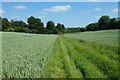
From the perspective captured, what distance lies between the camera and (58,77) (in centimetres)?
1110

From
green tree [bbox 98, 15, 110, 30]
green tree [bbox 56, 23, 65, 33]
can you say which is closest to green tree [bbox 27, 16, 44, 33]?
green tree [bbox 56, 23, 65, 33]

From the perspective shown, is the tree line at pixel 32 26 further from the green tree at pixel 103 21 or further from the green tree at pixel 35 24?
the green tree at pixel 103 21

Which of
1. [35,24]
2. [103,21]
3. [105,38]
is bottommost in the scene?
[105,38]

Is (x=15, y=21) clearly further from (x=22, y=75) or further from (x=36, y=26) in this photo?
(x=22, y=75)

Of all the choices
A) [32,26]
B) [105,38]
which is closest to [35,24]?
[32,26]

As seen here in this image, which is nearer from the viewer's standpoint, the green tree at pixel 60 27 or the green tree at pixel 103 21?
the green tree at pixel 103 21

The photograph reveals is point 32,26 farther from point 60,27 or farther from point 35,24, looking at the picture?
point 60,27

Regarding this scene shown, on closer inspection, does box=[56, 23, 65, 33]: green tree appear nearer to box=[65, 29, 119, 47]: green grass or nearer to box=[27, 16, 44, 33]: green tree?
box=[27, 16, 44, 33]: green tree

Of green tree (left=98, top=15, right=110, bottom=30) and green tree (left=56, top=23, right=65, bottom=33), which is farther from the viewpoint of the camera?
green tree (left=56, top=23, right=65, bottom=33)

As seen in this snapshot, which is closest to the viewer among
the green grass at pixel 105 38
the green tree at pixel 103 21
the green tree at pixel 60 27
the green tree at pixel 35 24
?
the green grass at pixel 105 38

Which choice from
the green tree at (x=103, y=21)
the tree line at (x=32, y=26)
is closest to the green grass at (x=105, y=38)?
the tree line at (x=32, y=26)

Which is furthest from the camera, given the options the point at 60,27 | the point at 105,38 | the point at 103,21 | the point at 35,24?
the point at 60,27

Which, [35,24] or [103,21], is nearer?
[103,21]

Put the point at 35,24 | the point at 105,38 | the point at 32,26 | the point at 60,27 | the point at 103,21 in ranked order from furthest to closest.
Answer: the point at 60,27 < the point at 35,24 < the point at 32,26 < the point at 103,21 < the point at 105,38
